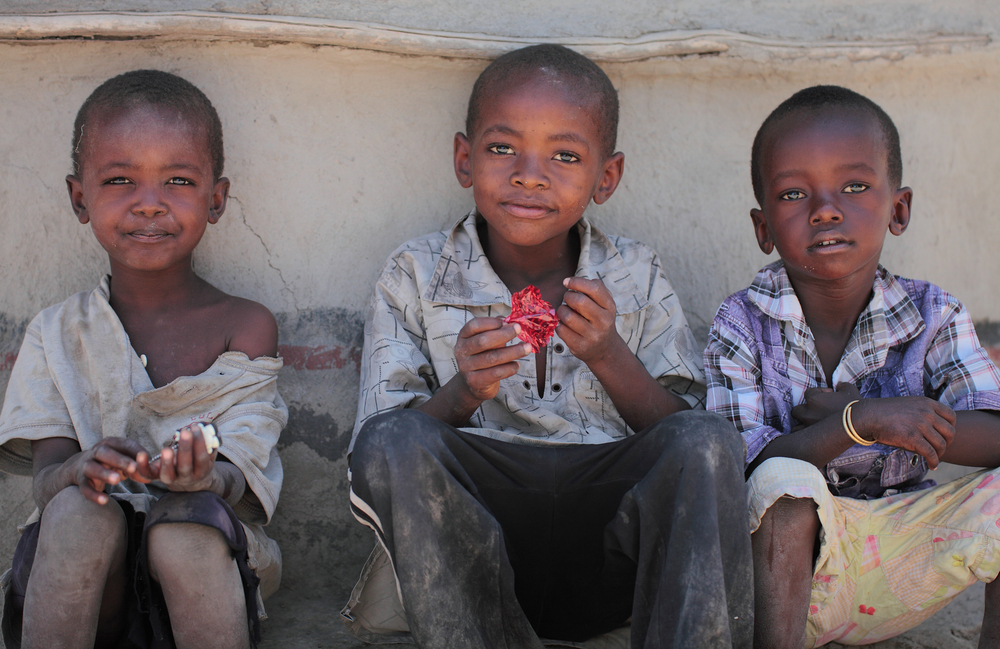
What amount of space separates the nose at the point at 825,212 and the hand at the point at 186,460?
1.54 metres

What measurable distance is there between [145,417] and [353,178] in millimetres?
930

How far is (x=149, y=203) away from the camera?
2.34 metres

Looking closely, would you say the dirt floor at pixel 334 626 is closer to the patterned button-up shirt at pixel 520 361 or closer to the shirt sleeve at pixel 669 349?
the patterned button-up shirt at pixel 520 361

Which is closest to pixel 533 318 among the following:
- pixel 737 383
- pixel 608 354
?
pixel 608 354

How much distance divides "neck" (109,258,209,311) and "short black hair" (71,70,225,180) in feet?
0.97

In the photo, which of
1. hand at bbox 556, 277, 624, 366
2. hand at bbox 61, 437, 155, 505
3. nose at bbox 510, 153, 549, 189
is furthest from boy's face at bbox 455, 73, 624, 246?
hand at bbox 61, 437, 155, 505

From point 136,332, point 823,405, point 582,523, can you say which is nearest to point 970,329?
point 823,405

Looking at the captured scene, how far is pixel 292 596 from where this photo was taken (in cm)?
263

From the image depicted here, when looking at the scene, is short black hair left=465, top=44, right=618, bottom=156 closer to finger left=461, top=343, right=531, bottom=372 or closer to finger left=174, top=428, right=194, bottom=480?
finger left=461, top=343, right=531, bottom=372

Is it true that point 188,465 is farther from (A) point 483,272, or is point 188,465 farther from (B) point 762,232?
(B) point 762,232

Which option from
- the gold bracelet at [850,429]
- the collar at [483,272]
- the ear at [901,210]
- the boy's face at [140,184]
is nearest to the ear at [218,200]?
the boy's face at [140,184]

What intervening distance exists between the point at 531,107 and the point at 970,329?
125cm

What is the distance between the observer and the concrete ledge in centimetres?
257

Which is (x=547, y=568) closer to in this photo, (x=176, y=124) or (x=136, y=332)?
(x=136, y=332)
